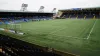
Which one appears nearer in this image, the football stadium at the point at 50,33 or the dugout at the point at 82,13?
the football stadium at the point at 50,33

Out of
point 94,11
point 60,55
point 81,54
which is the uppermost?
point 94,11

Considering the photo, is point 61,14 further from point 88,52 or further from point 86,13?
point 88,52

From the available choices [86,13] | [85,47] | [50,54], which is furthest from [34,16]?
→ [50,54]

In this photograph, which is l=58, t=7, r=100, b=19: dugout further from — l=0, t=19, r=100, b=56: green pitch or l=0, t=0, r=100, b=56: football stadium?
l=0, t=19, r=100, b=56: green pitch

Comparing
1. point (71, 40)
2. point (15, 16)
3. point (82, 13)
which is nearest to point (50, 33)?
point (71, 40)

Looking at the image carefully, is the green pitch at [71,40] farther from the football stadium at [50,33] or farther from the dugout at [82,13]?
the dugout at [82,13]

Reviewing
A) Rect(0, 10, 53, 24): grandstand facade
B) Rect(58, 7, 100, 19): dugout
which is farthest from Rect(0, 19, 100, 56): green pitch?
Rect(58, 7, 100, 19): dugout

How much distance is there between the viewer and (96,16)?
71.9 m

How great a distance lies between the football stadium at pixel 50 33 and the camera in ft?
38.2

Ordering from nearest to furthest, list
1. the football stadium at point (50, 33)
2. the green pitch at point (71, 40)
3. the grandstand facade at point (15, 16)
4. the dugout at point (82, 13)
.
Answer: the football stadium at point (50, 33) → the green pitch at point (71, 40) → the grandstand facade at point (15, 16) → the dugout at point (82, 13)

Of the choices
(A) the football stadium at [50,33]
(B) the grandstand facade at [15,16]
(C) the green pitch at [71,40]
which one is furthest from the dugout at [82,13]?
(C) the green pitch at [71,40]

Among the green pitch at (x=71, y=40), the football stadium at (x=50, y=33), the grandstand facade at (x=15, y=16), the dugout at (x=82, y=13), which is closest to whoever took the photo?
the football stadium at (x=50, y=33)

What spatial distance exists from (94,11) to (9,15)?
176 feet

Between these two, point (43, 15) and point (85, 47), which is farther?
point (43, 15)
